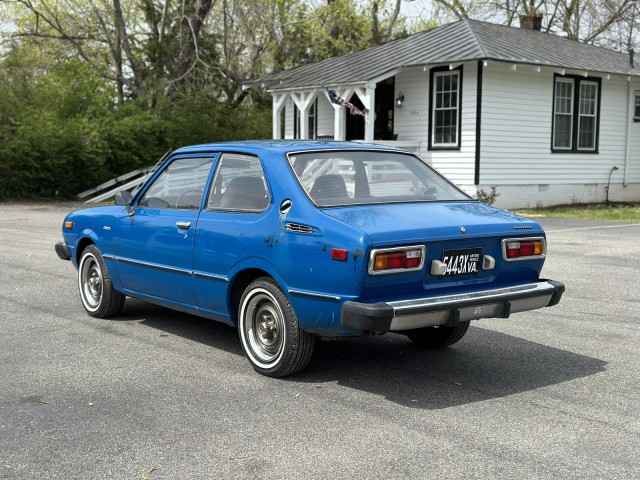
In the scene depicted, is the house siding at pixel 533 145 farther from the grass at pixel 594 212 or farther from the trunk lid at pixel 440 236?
the trunk lid at pixel 440 236

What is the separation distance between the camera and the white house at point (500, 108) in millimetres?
20156

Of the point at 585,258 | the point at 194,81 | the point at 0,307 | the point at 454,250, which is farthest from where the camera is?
the point at 194,81

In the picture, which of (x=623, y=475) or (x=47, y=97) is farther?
(x=47, y=97)

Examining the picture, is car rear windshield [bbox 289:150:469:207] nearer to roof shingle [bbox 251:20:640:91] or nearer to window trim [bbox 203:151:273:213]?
window trim [bbox 203:151:273:213]

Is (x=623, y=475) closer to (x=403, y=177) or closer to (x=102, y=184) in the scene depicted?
(x=403, y=177)

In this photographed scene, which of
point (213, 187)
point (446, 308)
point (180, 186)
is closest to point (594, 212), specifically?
point (180, 186)

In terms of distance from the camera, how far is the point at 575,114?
73.5 ft

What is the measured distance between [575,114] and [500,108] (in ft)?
10.5

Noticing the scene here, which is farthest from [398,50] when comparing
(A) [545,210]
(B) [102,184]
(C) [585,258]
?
(C) [585,258]

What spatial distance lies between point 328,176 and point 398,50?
59.2 ft

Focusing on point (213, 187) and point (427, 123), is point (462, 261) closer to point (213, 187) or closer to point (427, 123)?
point (213, 187)

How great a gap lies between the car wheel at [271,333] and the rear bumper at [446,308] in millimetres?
564

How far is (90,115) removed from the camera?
1008 inches

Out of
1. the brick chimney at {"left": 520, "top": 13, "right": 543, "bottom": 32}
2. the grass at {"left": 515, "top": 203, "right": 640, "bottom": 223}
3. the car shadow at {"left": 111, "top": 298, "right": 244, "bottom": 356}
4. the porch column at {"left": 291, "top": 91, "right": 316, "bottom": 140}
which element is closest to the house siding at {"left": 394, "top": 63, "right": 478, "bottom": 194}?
the grass at {"left": 515, "top": 203, "right": 640, "bottom": 223}
